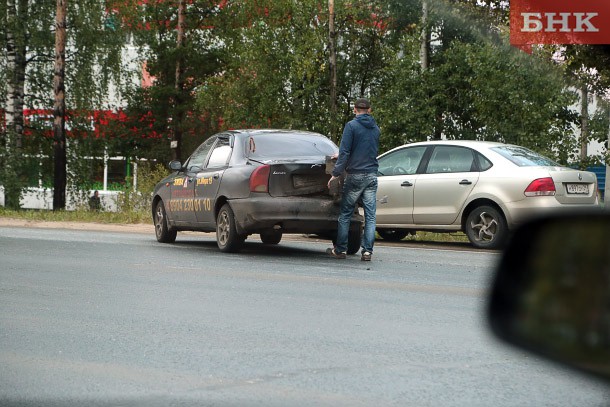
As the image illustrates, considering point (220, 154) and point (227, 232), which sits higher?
point (220, 154)

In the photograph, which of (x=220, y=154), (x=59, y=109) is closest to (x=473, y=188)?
(x=220, y=154)

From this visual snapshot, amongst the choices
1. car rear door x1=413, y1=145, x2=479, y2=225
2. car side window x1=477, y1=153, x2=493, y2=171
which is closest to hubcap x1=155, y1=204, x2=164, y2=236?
car rear door x1=413, y1=145, x2=479, y2=225

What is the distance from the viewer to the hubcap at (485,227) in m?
16.1

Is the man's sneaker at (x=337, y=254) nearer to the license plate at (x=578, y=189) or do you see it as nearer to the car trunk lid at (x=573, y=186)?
the car trunk lid at (x=573, y=186)

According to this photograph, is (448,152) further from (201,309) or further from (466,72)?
(466,72)

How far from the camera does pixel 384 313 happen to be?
324 inches

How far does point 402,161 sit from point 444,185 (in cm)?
112

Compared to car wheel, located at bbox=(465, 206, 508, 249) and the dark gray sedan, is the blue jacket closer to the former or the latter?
the dark gray sedan

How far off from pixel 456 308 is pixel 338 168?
195 inches

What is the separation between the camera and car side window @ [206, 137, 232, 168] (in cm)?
1472

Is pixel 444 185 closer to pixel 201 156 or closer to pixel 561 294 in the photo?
pixel 201 156

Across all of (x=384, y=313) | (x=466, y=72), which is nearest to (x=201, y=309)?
(x=384, y=313)

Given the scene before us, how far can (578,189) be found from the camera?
15.9m

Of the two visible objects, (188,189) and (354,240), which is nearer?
(354,240)
